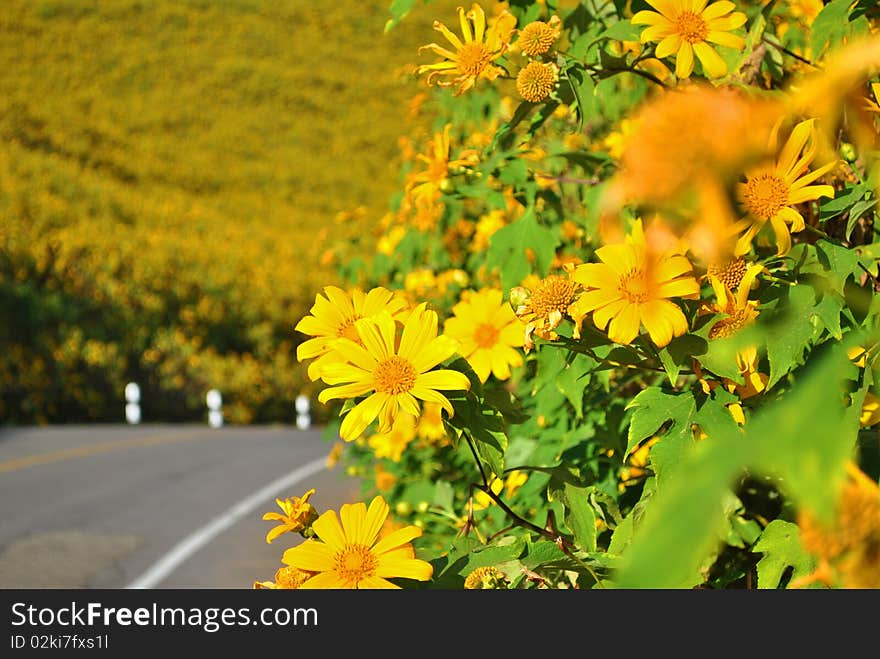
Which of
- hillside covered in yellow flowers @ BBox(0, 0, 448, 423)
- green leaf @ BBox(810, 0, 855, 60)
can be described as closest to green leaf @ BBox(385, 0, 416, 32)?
green leaf @ BBox(810, 0, 855, 60)

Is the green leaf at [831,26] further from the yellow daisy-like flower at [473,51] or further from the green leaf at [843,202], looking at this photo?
the yellow daisy-like flower at [473,51]

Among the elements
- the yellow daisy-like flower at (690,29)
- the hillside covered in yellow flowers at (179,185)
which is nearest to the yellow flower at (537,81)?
the yellow daisy-like flower at (690,29)

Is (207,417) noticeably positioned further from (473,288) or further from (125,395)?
(473,288)

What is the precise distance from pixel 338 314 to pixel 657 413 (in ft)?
1.42

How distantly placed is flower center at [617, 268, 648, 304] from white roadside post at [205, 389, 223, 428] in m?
12.9

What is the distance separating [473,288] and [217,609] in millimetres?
2527

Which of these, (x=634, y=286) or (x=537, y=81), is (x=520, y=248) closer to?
(x=537, y=81)

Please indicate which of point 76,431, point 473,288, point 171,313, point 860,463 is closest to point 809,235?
point 860,463

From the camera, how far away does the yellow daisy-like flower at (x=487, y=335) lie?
1682mm

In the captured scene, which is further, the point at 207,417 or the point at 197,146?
the point at 197,146

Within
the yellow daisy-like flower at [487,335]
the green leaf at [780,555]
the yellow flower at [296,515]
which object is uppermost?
the yellow daisy-like flower at [487,335]

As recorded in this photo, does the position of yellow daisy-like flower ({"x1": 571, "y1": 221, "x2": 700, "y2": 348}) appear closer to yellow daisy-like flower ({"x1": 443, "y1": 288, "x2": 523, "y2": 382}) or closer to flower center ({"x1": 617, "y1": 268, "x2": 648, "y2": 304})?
flower center ({"x1": 617, "y1": 268, "x2": 648, "y2": 304})

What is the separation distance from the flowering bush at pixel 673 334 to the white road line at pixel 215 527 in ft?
12.6

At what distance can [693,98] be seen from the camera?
0.42 m
